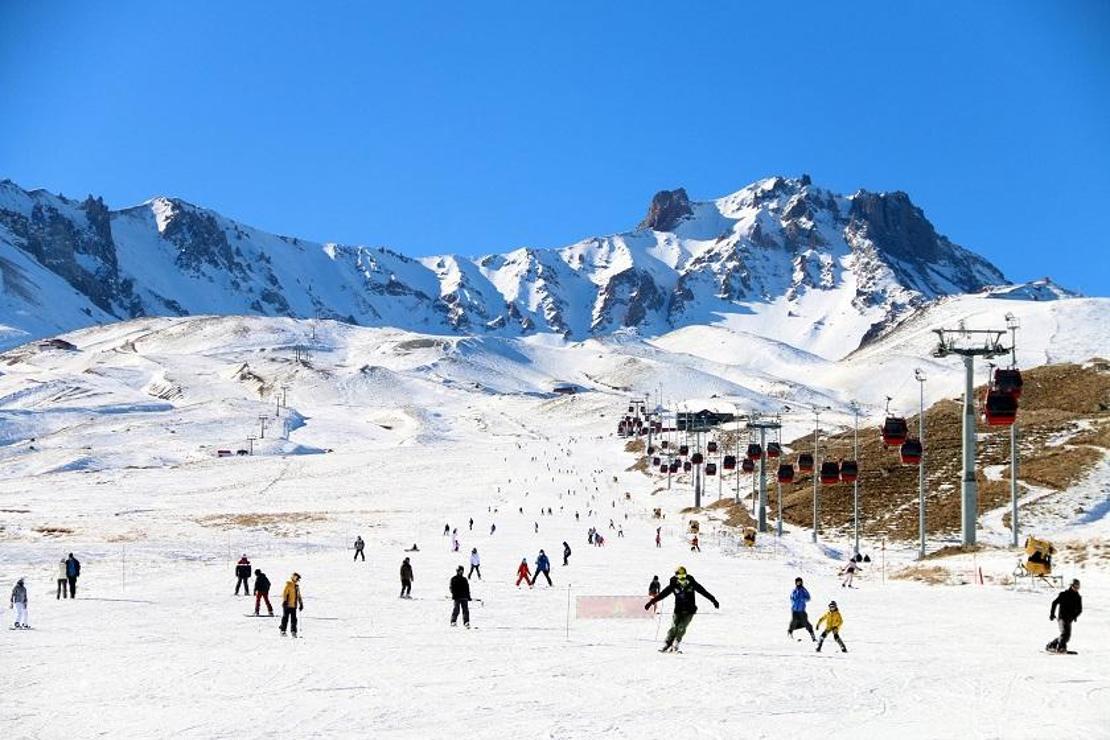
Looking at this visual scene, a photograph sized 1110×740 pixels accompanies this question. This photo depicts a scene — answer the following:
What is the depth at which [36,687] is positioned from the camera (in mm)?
18156

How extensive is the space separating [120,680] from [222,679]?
1735mm

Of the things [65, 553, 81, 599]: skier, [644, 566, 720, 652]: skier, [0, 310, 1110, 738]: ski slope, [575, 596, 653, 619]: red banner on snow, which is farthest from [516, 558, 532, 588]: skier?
[644, 566, 720, 652]: skier

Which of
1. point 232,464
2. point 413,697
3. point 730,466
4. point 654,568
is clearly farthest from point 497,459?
point 413,697

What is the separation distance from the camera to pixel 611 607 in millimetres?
30328

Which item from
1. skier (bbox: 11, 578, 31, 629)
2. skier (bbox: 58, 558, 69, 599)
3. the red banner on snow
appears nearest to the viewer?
skier (bbox: 11, 578, 31, 629)

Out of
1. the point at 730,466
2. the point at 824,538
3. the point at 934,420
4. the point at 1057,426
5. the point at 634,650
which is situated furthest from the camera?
the point at 934,420

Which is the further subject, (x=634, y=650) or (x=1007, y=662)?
(x=634, y=650)

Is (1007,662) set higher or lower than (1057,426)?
lower

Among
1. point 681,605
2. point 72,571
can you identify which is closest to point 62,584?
point 72,571

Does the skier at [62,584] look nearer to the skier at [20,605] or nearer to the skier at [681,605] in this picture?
the skier at [20,605]

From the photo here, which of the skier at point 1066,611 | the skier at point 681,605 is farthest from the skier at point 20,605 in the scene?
the skier at point 1066,611

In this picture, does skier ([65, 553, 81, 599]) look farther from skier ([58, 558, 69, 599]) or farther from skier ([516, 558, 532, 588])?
skier ([516, 558, 532, 588])

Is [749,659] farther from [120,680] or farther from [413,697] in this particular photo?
[120,680]

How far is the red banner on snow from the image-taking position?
95.0 feet
